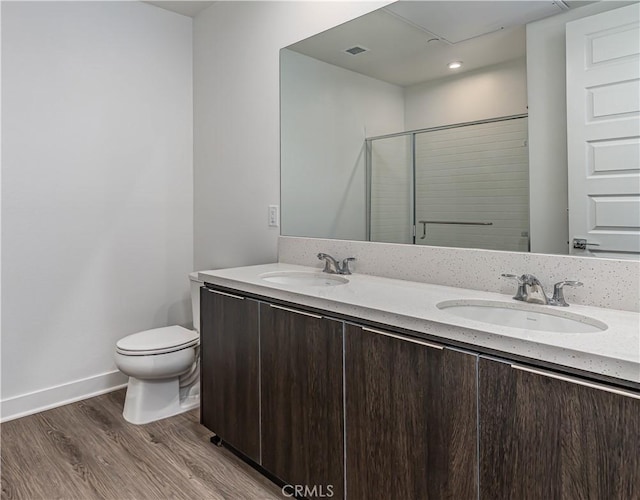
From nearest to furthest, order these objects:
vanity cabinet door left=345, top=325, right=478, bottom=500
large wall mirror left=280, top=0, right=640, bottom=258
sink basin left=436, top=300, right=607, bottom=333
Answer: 1. vanity cabinet door left=345, top=325, right=478, bottom=500
2. sink basin left=436, top=300, right=607, bottom=333
3. large wall mirror left=280, top=0, right=640, bottom=258

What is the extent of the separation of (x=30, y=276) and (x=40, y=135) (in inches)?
31.7

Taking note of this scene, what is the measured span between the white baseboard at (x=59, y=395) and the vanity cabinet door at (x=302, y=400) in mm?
1526

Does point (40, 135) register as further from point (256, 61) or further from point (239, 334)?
point (239, 334)

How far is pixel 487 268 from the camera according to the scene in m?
1.58

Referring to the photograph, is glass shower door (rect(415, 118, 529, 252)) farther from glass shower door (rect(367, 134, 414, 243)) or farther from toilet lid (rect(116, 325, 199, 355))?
toilet lid (rect(116, 325, 199, 355))

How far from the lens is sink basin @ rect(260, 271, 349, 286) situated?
2.01 m

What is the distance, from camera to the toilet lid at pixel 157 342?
224 cm

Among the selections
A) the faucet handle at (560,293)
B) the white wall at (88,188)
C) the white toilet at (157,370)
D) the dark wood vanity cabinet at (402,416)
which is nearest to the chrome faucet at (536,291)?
the faucet handle at (560,293)

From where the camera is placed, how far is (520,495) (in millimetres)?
1006

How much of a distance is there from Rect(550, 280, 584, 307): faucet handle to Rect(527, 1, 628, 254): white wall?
16cm

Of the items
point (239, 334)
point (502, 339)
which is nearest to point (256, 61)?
point (239, 334)

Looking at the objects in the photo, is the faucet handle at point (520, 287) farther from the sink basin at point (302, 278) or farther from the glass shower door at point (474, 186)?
the sink basin at point (302, 278)

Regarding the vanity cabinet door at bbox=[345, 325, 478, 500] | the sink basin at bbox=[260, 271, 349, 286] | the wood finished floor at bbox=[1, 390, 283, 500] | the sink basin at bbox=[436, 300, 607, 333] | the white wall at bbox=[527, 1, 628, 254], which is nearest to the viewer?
the vanity cabinet door at bbox=[345, 325, 478, 500]

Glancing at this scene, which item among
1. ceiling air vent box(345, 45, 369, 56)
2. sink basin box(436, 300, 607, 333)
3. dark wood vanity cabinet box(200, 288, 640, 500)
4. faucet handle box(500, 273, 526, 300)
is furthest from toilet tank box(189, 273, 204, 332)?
faucet handle box(500, 273, 526, 300)
